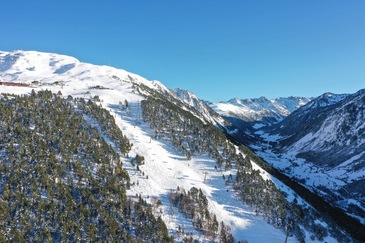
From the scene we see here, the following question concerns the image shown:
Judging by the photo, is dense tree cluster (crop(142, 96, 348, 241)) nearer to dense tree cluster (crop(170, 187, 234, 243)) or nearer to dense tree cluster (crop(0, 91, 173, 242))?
dense tree cluster (crop(170, 187, 234, 243))

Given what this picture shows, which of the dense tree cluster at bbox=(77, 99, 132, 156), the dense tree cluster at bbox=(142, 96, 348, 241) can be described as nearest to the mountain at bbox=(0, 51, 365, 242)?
the dense tree cluster at bbox=(142, 96, 348, 241)

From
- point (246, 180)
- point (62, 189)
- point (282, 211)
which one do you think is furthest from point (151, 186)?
point (282, 211)

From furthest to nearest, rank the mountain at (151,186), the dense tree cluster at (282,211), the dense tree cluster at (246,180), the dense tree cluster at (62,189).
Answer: the dense tree cluster at (246,180) → the dense tree cluster at (282,211) → the mountain at (151,186) → the dense tree cluster at (62,189)

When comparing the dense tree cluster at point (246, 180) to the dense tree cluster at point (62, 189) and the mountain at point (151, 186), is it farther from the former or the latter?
the dense tree cluster at point (62, 189)

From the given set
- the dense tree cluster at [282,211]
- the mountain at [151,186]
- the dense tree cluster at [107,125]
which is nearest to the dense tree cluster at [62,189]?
the mountain at [151,186]

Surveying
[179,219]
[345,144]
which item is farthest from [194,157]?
[345,144]
